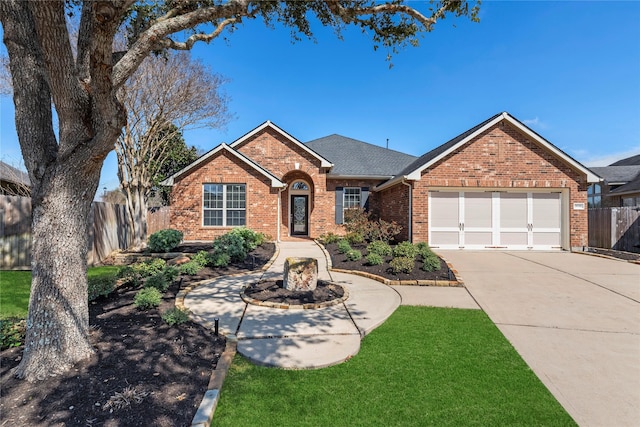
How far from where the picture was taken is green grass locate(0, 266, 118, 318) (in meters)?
5.18

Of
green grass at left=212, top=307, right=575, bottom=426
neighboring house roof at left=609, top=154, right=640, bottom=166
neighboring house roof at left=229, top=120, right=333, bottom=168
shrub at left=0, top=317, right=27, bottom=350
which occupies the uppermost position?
neighboring house roof at left=609, top=154, right=640, bottom=166

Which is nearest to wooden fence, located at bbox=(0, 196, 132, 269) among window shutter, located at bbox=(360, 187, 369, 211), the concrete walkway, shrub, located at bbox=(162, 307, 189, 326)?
the concrete walkway

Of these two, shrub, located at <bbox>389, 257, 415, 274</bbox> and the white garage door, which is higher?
the white garage door

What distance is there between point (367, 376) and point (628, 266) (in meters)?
10.7

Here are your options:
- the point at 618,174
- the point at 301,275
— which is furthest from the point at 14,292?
the point at 618,174

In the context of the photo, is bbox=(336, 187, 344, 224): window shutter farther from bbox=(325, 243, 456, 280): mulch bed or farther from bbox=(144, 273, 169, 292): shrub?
bbox=(144, 273, 169, 292): shrub

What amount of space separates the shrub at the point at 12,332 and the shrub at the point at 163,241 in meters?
6.62

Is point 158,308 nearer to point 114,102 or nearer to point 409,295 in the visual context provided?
point 114,102

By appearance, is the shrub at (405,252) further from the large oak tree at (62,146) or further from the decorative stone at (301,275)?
the large oak tree at (62,146)

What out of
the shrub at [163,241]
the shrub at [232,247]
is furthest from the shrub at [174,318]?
the shrub at [163,241]

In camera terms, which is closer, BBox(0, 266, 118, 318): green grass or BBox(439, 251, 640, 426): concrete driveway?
BBox(439, 251, 640, 426): concrete driveway

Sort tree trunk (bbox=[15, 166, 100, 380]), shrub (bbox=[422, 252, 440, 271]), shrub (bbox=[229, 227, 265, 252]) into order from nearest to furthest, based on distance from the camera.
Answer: tree trunk (bbox=[15, 166, 100, 380]) → shrub (bbox=[422, 252, 440, 271]) → shrub (bbox=[229, 227, 265, 252])

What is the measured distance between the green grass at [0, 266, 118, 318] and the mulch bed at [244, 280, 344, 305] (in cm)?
396

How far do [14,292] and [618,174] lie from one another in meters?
34.6
